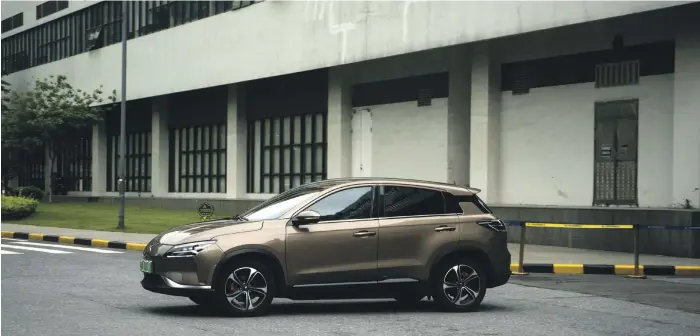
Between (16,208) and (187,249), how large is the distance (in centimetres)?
2554

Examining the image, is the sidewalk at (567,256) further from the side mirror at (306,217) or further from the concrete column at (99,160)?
the concrete column at (99,160)

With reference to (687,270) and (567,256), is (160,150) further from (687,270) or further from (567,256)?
(687,270)

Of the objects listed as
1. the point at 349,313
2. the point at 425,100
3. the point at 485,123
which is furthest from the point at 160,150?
the point at 349,313

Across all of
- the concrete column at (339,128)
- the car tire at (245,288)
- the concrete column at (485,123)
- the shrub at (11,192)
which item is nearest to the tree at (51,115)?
the shrub at (11,192)

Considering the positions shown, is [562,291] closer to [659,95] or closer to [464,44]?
[659,95]

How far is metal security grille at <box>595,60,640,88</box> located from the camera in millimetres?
22047

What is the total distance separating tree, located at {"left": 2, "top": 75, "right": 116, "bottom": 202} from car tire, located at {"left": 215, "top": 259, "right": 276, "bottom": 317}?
114 feet

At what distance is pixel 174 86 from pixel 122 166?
9.93 m

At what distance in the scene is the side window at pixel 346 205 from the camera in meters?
10.8

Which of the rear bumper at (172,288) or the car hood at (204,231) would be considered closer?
the rear bumper at (172,288)

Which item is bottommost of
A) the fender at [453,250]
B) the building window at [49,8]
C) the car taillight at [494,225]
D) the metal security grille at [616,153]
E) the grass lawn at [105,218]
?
the grass lawn at [105,218]

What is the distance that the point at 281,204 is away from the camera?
1097 cm

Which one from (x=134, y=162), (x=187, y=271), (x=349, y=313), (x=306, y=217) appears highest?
(x=134, y=162)

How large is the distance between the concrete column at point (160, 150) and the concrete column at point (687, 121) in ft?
88.5
